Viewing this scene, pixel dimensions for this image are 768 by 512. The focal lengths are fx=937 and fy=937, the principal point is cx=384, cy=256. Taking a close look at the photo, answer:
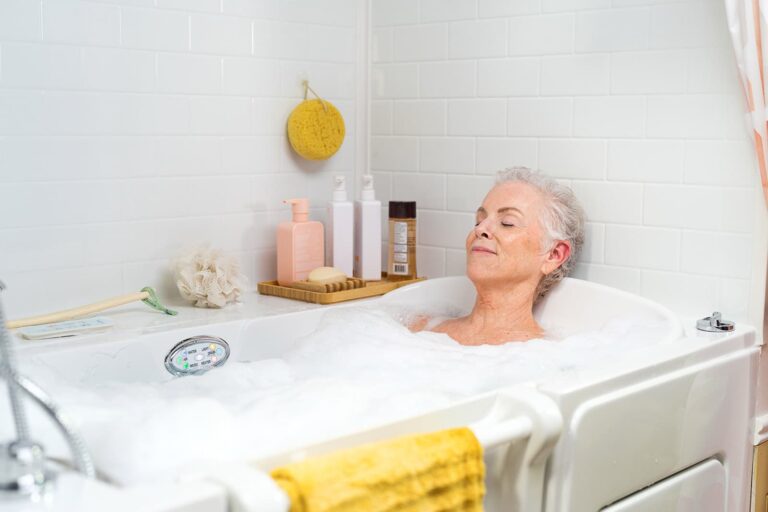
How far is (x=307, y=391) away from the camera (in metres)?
1.54

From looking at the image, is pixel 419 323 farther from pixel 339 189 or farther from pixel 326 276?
pixel 339 189

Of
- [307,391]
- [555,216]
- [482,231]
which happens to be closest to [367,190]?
[482,231]

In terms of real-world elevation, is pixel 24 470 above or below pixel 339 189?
below

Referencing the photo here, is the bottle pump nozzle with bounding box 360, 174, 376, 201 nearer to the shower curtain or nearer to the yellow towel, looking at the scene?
the shower curtain

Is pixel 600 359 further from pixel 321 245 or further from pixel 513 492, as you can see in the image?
pixel 321 245

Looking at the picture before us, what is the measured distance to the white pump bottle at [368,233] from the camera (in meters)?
2.55

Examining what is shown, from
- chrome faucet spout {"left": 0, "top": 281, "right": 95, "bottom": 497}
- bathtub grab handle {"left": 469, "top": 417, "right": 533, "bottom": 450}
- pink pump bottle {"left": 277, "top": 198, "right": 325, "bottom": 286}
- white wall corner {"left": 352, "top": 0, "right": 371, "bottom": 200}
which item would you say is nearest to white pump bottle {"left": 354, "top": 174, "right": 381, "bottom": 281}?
pink pump bottle {"left": 277, "top": 198, "right": 325, "bottom": 286}

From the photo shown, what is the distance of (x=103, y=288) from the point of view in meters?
2.22

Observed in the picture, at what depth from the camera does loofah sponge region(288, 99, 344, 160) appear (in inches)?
101

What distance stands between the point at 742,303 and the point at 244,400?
1.17 meters

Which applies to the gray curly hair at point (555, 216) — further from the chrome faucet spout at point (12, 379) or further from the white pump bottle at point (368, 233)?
the chrome faucet spout at point (12, 379)

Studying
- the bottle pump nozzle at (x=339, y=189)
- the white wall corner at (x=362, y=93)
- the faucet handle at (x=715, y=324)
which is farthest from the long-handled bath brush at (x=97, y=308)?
the faucet handle at (x=715, y=324)

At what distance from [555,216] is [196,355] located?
35.4 inches

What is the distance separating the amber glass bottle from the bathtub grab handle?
1167 mm
